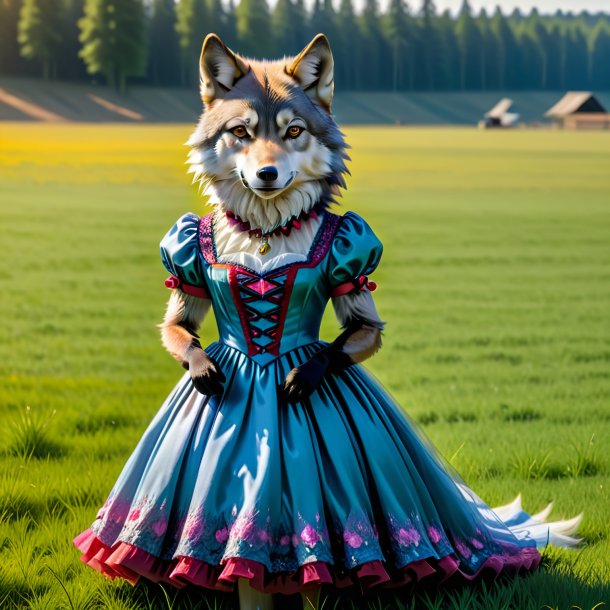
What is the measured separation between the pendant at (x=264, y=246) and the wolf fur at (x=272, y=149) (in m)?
0.02

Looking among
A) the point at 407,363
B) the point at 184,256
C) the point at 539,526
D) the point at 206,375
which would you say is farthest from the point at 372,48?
the point at 206,375

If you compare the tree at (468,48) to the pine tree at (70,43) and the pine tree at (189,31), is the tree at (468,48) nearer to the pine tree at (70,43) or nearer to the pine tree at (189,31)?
the pine tree at (189,31)

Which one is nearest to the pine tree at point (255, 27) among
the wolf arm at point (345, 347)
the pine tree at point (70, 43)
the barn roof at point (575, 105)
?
the pine tree at point (70, 43)

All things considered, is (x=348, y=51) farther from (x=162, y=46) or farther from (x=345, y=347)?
(x=345, y=347)

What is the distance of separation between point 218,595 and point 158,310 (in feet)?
29.1

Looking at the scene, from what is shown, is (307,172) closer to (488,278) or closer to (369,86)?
(488,278)

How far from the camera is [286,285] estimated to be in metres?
4.13

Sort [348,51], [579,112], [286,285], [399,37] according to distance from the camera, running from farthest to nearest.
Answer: [579,112]
[399,37]
[348,51]
[286,285]

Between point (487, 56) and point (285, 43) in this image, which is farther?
point (487, 56)

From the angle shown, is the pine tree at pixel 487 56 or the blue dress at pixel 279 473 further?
the pine tree at pixel 487 56

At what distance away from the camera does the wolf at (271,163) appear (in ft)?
13.4

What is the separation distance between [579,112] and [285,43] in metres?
38.1

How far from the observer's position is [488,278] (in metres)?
15.3

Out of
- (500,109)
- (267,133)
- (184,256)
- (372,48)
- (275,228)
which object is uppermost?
(372,48)
